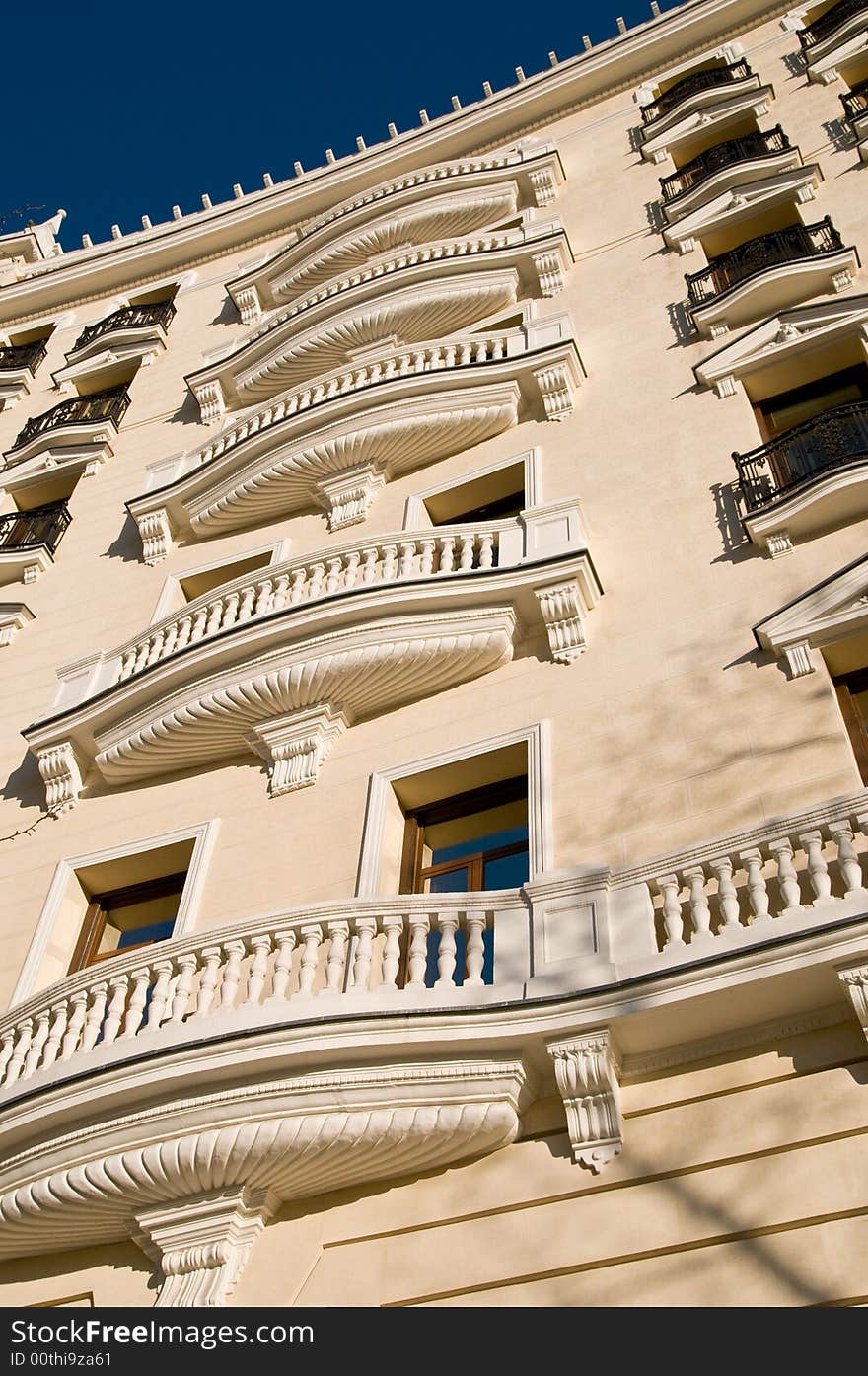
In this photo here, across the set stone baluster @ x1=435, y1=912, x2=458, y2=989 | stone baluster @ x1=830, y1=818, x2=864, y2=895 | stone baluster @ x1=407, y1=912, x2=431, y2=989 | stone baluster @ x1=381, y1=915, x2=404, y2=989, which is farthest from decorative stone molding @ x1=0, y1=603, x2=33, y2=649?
stone baluster @ x1=830, y1=818, x2=864, y2=895

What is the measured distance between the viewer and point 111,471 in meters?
20.3

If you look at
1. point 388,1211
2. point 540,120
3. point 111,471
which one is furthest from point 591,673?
point 540,120

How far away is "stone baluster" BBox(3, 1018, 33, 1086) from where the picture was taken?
32.0 feet

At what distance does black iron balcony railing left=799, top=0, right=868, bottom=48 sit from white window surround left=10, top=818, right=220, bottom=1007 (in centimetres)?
1568

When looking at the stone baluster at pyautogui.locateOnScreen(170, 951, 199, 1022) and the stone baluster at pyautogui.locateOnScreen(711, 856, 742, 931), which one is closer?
the stone baluster at pyautogui.locateOnScreen(711, 856, 742, 931)

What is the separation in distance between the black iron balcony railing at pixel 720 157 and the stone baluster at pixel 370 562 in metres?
8.15

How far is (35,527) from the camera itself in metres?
19.7

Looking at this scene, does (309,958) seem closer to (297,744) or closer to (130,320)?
(297,744)

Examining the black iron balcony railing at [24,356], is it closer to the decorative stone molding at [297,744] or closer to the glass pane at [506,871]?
the decorative stone molding at [297,744]

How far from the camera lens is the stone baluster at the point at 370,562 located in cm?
1325

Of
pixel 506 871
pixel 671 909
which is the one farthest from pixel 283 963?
A: pixel 671 909

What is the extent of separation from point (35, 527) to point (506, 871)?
1183 cm

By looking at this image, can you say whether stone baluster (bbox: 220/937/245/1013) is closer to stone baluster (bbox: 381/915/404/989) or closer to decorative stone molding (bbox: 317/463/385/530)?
stone baluster (bbox: 381/915/404/989)
